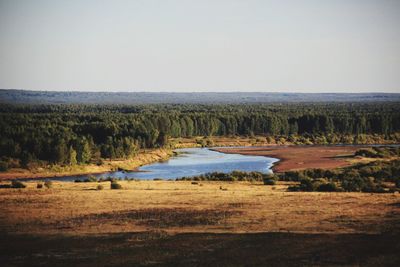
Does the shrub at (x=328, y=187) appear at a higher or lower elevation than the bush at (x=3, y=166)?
higher

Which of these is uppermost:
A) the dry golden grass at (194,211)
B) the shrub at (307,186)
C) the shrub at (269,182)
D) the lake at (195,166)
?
the dry golden grass at (194,211)

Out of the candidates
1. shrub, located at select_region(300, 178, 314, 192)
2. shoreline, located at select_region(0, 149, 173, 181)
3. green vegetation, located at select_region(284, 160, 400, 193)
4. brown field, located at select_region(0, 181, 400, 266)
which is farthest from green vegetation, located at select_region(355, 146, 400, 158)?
brown field, located at select_region(0, 181, 400, 266)

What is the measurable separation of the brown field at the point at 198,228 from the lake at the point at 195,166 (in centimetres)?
2542

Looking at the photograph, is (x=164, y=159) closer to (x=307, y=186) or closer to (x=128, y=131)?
(x=128, y=131)

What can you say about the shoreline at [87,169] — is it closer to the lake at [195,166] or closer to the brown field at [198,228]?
the lake at [195,166]

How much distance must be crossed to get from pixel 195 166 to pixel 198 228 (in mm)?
47832

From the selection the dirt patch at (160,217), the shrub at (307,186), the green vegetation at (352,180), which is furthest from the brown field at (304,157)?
the dirt patch at (160,217)

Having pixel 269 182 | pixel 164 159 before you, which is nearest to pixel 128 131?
pixel 164 159

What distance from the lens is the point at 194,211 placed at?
33.2 meters

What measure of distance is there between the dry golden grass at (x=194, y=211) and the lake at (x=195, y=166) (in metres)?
22.6

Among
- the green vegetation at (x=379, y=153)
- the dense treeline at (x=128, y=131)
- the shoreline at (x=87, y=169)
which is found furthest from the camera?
the green vegetation at (x=379, y=153)

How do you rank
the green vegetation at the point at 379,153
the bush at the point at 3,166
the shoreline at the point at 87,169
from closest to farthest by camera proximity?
the shoreline at the point at 87,169 → the bush at the point at 3,166 → the green vegetation at the point at 379,153

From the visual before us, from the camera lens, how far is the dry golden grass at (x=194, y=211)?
Answer: 1141 inches

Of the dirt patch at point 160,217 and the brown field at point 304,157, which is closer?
the dirt patch at point 160,217
